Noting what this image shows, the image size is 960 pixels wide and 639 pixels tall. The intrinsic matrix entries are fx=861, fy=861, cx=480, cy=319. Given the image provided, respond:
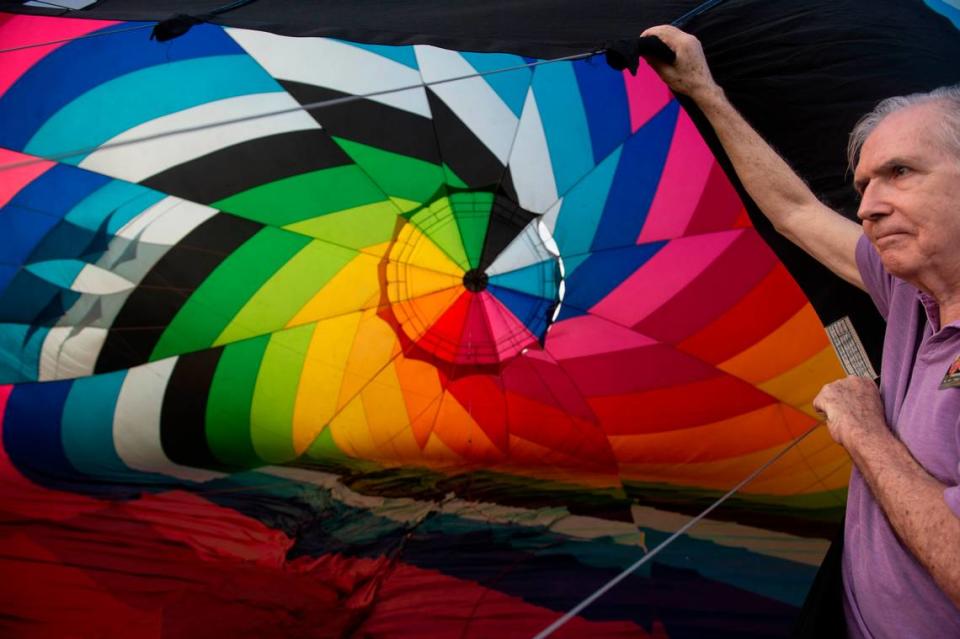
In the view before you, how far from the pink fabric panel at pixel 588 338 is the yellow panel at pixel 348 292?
0.35 meters

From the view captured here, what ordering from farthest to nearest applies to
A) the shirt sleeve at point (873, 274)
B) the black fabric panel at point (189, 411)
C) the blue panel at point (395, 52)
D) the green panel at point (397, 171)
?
the green panel at point (397, 171)
the blue panel at point (395, 52)
the black fabric panel at point (189, 411)
the shirt sleeve at point (873, 274)

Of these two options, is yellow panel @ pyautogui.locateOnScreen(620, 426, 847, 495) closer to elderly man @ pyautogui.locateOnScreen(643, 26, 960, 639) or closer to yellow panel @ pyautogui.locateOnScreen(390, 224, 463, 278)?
yellow panel @ pyautogui.locateOnScreen(390, 224, 463, 278)

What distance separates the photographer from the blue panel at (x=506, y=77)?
1.46 m

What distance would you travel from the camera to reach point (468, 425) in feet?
5.35

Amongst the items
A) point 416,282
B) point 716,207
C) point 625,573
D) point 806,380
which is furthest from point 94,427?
point 806,380

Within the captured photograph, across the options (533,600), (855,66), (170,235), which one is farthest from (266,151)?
(855,66)

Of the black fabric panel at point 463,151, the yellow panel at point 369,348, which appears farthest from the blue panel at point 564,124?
the yellow panel at point 369,348

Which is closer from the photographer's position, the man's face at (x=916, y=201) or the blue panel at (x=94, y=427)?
the man's face at (x=916, y=201)

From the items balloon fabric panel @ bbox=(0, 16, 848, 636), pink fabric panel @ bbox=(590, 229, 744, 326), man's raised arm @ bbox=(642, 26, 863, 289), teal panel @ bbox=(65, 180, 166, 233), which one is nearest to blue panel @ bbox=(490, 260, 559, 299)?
balloon fabric panel @ bbox=(0, 16, 848, 636)

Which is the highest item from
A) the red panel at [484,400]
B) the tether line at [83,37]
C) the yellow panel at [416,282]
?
the tether line at [83,37]

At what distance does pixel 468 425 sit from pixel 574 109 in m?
0.62

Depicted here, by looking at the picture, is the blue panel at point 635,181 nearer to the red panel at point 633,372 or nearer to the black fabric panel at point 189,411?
the red panel at point 633,372

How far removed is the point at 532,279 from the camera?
161 cm

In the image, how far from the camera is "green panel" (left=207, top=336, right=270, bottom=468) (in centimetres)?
141
